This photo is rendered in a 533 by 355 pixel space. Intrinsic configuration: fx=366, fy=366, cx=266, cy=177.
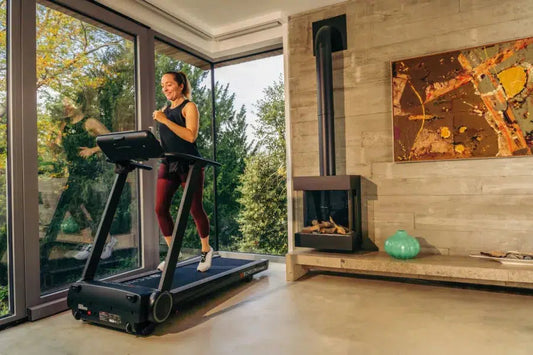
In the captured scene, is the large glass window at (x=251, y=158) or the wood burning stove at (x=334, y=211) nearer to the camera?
the wood burning stove at (x=334, y=211)

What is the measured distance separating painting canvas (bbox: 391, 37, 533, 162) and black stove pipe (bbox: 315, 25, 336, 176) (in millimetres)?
565

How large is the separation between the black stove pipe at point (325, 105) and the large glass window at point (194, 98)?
1.59 metres

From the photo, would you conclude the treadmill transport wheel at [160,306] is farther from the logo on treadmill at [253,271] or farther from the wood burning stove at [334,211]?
the wood burning stove at [334,211]

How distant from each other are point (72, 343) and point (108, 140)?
3.80ft

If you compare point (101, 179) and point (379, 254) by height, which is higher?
point (101, 179)

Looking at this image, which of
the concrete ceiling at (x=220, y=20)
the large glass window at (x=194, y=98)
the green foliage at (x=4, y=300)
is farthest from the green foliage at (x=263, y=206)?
the green foliage at (x=4, y=300)

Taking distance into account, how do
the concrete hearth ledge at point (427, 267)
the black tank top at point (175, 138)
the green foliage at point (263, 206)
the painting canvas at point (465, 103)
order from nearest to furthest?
the concrete hearth ledge at point (427, 267), the black tank top at point (175, 138), the painting canvas at point (465, 103), the green foliage at point (263, 206)

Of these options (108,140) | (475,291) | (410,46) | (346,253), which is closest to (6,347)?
(108,140)

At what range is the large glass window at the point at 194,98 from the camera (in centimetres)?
386

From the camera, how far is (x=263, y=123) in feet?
15.3

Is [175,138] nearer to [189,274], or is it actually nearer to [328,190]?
[189,274]

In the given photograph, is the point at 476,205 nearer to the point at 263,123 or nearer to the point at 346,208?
the point at 346,208

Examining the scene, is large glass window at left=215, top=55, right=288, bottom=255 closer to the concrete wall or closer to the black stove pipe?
the concrete wall

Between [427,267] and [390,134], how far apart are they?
4.03 ft
